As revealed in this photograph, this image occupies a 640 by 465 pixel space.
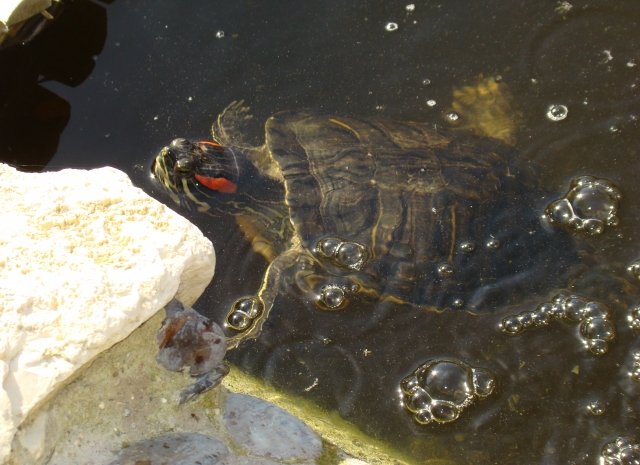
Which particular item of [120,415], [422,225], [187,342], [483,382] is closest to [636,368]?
[483,382]

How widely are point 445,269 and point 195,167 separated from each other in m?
1.97

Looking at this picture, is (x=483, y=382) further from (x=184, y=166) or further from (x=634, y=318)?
(x=184, y=166)

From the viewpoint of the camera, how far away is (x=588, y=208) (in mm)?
3381

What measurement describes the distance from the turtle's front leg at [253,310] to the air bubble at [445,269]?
110cm

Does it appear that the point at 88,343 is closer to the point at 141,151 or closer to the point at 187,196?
the point at 187,196

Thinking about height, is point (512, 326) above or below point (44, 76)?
below

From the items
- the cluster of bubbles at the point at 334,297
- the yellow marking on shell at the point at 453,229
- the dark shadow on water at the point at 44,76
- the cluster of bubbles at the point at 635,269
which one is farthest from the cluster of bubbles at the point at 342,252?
the dark shadow on water at the point at 44,76

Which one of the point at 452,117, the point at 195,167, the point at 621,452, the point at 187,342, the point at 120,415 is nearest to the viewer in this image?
the point at 120,415

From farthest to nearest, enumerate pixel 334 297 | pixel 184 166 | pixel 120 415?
pixel 184 166
pixel 334 297
pixel 120 415

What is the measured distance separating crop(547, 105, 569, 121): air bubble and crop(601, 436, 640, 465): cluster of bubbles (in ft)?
7.38

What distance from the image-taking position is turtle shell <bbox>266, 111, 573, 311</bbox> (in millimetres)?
3311

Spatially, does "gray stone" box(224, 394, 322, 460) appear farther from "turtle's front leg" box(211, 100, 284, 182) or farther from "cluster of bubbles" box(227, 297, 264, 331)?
"turtle's front leg" box(211, 100, 284, 182)

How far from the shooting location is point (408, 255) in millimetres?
3328

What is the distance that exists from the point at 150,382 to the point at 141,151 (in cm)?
227
